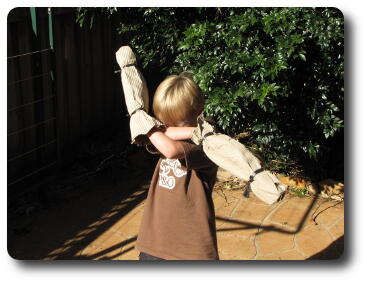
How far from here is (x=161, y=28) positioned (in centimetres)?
423

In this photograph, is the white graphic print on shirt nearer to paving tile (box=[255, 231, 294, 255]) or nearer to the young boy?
the young boy

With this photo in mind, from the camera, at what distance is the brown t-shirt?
2717 mm

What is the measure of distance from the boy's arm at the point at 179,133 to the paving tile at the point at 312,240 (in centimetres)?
185

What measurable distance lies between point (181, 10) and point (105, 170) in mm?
1623

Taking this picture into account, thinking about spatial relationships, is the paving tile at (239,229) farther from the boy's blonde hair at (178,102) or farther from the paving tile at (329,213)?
the boy's blonde hair at (178,102)

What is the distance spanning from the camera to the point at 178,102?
259 centimetres

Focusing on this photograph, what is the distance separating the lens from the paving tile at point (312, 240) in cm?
408

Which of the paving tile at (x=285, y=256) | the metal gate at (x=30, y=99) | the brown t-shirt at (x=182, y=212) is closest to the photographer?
the brown t-shirt at (x=182, y=212)

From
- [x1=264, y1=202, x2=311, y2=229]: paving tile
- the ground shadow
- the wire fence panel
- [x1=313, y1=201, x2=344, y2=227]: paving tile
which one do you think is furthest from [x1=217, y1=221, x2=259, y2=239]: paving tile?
the wire fence panel

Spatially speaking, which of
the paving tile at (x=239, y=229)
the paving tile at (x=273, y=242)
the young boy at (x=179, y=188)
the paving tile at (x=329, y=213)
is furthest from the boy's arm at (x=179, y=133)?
the paving tile at (x=329, y=213)

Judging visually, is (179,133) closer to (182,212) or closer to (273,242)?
(182,212)

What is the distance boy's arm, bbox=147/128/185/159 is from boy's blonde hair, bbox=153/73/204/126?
10 centimetres

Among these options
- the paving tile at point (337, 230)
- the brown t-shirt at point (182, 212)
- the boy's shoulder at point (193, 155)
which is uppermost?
the boy's shoulder at point (193, 155)

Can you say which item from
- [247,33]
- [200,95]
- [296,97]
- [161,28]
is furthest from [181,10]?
[200,95]
